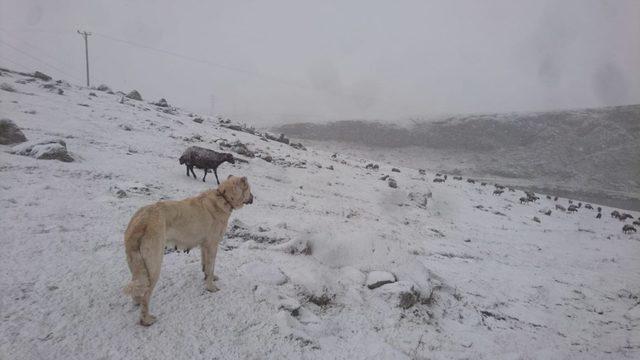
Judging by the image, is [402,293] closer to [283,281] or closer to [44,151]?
[283,281]

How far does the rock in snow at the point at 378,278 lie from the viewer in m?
6.89

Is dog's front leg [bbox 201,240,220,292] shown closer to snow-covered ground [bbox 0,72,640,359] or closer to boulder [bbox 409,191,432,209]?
snow-covered ground [bbox 0,72,640,359]

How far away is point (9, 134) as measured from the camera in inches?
464

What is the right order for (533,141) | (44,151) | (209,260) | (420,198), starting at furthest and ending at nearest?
(533,141)
(420,198)
(44,151)
(209,260)

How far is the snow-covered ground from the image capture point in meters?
4.51

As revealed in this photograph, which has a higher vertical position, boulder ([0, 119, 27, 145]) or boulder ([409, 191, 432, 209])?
boulder ([0, 119, 27, 145])

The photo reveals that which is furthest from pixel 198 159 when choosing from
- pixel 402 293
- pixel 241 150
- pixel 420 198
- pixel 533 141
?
pixel 533 141

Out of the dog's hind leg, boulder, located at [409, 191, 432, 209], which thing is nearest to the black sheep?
the dog's hind leg

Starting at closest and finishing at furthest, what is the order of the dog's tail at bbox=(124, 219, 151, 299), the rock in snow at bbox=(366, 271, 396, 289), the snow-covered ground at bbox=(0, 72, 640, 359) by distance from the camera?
the dog's tail at bbox=(124, 219, 151, 299) < the snow-covered ground at bbox=(0, 72, 640, 359) < the rock in snow at bbox=(366, 271, 396, 289)

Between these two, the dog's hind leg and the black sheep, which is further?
the black sheep

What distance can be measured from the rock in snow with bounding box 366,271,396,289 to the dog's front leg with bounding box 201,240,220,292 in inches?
113

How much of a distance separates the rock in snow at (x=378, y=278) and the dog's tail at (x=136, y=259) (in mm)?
4040

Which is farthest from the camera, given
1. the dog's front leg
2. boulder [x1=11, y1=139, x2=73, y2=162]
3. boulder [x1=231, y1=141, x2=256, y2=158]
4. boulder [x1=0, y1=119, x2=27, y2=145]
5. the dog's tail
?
boulder [x1=231, y1=141, x2=256, y2=158]

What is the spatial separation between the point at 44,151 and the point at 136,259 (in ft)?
30.7
